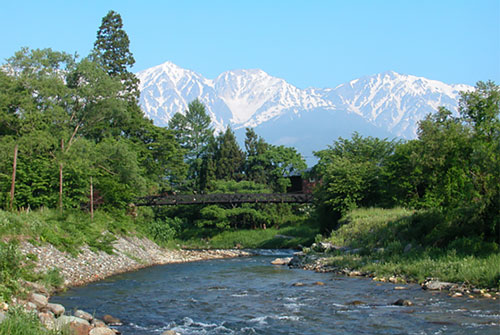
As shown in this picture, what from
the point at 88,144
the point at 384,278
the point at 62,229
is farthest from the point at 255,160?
the point at 384,278

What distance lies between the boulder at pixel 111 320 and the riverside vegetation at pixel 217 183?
2.91 metres

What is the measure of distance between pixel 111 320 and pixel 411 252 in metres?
15.9

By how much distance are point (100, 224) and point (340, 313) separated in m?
24.7

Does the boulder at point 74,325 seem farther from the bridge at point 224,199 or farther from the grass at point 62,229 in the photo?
the bridge at point 224,199

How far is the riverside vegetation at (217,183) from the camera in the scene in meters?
22.9

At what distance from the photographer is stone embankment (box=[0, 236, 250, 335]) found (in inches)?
530

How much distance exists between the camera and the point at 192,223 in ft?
232

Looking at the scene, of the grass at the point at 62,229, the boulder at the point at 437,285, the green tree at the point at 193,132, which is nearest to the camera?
the boulder at the point at 437,285

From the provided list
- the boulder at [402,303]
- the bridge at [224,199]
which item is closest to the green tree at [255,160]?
the bridge at [224,199]

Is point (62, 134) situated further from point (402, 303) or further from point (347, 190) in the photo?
point (402, 303)

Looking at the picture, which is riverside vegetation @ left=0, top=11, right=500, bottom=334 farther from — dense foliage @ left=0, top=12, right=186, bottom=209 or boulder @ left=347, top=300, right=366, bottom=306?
boulder @ left=347, top=300, right=366, bottom=306

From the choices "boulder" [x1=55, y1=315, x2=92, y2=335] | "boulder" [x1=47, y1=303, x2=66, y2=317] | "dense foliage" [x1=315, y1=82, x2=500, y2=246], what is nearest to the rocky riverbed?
"dense foliage" [x1=315, y1=82, x2=500, y2=246]

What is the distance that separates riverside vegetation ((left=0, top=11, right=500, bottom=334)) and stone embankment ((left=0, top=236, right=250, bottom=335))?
0.72 metres

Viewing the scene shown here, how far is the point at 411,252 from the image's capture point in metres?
25.9
